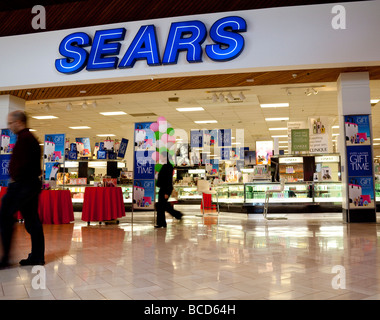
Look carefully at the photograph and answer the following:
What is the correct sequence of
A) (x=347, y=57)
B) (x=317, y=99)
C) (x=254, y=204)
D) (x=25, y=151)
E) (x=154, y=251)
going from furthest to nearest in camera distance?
(x=317, y=99), (x=254, y=204), (x=347, y=57), (x=154, y=251), (x=25, y=151)

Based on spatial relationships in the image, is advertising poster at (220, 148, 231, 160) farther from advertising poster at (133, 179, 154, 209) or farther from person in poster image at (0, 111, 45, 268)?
person in poster image at (0, 111, 45, 268)

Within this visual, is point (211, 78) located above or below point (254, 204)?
above

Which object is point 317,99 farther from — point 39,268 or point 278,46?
point 39,268

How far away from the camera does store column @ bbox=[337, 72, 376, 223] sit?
7.41 metres

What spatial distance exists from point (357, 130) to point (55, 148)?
737cm

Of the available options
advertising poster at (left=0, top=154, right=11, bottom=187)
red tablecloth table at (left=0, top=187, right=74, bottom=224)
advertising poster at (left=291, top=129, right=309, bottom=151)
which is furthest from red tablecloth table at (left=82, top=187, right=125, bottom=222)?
advertising poster at (left=291, top=129, right=309, bottom=151)

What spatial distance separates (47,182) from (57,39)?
334 centimetres

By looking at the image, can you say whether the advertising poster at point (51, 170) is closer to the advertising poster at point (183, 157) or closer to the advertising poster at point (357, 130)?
the advertising poster at point (183, 157)

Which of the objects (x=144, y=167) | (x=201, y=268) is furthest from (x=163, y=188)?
(x=201, y=268)

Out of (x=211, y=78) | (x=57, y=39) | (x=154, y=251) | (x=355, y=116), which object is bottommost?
(x=154, y=251)

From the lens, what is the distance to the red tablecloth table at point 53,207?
24.7ft

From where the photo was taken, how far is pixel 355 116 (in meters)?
7.52

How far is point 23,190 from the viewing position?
326cm
